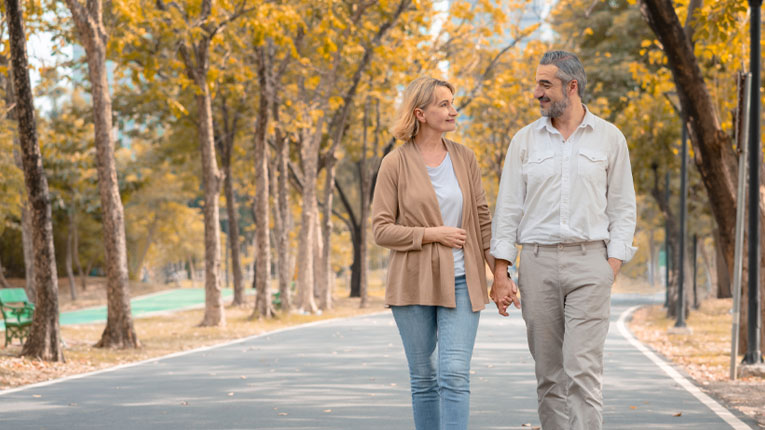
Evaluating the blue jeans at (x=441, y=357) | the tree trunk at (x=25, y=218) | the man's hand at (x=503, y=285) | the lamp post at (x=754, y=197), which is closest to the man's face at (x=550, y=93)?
the man's hand at (x=503, y=285)

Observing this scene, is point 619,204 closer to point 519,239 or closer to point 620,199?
Result: point 620,199

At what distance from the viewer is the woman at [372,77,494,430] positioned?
5395 millimetres

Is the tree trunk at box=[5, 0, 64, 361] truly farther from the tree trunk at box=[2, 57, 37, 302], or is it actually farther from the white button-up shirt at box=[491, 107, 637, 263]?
the white button-up shirt at box=[491, 107, 637, 263]

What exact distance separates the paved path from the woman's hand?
10.3 ft

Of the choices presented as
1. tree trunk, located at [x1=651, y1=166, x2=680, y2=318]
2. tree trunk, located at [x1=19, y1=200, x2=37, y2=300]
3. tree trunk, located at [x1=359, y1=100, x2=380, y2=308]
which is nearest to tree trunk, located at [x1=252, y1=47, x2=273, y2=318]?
tree trunk, located at [x1=19, y1=200, x2=37, y2=300]

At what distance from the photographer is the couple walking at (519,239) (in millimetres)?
5414

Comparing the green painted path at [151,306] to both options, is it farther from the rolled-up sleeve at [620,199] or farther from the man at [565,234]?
the rolled-up sleeve at [620,199]

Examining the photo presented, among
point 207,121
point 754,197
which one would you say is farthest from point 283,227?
point 754,197

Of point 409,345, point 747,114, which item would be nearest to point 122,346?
point 747,114

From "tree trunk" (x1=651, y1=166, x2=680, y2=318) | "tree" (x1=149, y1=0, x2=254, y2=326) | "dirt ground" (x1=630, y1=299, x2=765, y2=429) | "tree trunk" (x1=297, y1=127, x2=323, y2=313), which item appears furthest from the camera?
"tree trunk" (x1=297, y1=127, x2=323, y2=313)

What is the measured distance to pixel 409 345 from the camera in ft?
18.2

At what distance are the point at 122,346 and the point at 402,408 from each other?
7.90 m

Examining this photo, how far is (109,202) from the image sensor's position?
16359mm

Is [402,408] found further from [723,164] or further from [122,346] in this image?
[122,346]
